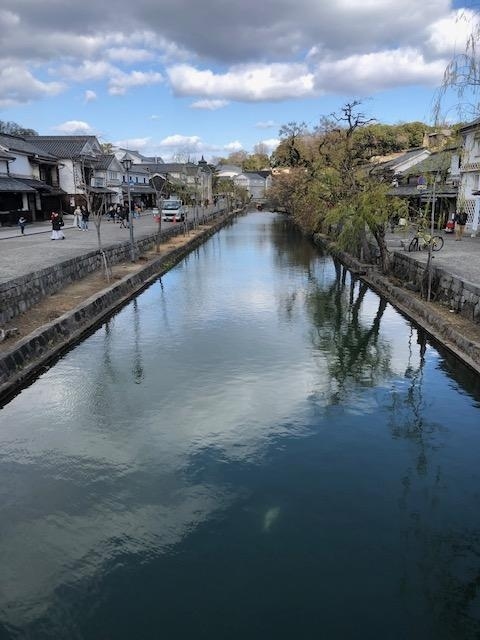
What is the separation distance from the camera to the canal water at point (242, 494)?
502cm

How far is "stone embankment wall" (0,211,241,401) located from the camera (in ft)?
32.4

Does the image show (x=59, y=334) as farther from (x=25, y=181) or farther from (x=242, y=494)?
(x=25, y=181)

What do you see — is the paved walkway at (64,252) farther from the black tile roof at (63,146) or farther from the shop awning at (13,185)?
the black tile roof at (63,146)

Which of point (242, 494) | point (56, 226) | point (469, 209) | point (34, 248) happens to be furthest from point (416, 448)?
point (469, 209)

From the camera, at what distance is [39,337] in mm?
11344

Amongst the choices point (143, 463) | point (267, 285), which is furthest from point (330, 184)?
point (143, 463)

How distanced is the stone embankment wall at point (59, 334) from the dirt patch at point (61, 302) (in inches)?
11.3

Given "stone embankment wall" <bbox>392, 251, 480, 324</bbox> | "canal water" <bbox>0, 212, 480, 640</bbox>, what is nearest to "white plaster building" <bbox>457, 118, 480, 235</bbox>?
"stone embankment wall" <bbox>392, 251, 480, 324</bbox>

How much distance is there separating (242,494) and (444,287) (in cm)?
1103

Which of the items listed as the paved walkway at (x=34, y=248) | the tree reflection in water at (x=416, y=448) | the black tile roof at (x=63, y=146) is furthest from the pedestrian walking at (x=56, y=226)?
the black tile roof at (x=63, y=146)

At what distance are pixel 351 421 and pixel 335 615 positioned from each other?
14.5 feet

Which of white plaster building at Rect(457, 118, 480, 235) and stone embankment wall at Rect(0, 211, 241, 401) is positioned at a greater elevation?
white plaster building at Rect(457, 118, 480, 235)

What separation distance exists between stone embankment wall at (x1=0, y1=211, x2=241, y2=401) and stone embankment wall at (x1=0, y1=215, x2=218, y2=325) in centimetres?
116

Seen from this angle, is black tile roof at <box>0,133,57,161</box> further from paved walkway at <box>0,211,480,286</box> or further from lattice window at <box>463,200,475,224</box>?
lattice window at <box>463,200,475,224</box>
